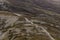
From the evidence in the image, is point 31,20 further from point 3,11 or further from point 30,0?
point 30,0

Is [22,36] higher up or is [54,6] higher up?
[22,36]

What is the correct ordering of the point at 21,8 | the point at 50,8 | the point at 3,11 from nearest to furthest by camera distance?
the point at 3,11, the point at 21,8, the point at 50,8

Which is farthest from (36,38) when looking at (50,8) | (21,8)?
(50,8)

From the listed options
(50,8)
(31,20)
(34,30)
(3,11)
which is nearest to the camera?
(34,30)

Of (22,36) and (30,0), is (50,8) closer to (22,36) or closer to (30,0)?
(30,0)

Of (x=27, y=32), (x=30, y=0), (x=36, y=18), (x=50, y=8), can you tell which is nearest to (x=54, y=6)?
(x=50, y=8)

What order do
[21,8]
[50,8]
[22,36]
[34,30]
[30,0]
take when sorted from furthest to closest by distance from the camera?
[30,0] → [50,8] → [21,8] → [34,30] → [22,36]

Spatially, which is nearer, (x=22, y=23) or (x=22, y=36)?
(x=22, y=36)

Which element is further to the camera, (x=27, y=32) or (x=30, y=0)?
(x=30, y=0)

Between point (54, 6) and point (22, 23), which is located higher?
point (22, 23)
